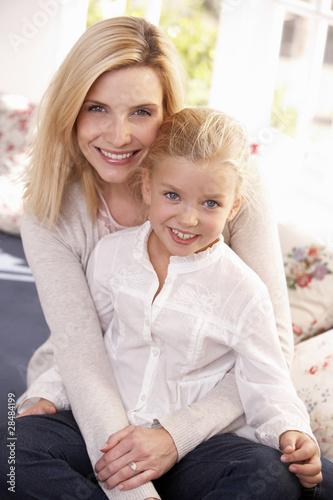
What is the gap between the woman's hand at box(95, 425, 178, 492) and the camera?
3.84 ft

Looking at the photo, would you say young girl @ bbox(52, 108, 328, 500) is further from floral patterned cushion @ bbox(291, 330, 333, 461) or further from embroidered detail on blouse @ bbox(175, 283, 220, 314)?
floral patterned cushion @ bbox(291, 330, 333, 461)

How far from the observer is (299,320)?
1.95 meters

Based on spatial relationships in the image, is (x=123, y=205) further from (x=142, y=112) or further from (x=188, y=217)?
(x=188, y=217)

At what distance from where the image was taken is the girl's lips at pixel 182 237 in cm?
128

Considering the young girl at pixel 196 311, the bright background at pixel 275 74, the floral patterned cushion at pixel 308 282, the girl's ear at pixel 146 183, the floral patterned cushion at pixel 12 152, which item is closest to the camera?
the young girl at pixel 196 311

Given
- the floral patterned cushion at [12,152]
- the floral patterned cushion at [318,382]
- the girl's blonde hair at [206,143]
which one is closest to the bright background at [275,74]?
the floral patterned cushion at [12,152]

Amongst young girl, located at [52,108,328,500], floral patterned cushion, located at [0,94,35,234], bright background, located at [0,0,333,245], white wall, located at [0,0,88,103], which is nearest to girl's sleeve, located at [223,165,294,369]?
young girl, located at [52,108,328,500]

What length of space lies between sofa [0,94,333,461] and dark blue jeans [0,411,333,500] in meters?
0.32

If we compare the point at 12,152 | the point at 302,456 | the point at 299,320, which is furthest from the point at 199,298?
the point at 12,152

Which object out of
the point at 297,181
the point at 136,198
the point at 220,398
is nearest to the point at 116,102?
the point at 136,198

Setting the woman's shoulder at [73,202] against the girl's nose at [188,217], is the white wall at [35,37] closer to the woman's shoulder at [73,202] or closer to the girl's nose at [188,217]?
the woman's shoulder at [73,202]

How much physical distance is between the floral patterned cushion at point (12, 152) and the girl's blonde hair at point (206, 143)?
71.9 inches

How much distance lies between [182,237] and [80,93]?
41 cm

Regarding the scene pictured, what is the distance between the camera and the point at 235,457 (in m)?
1.19
